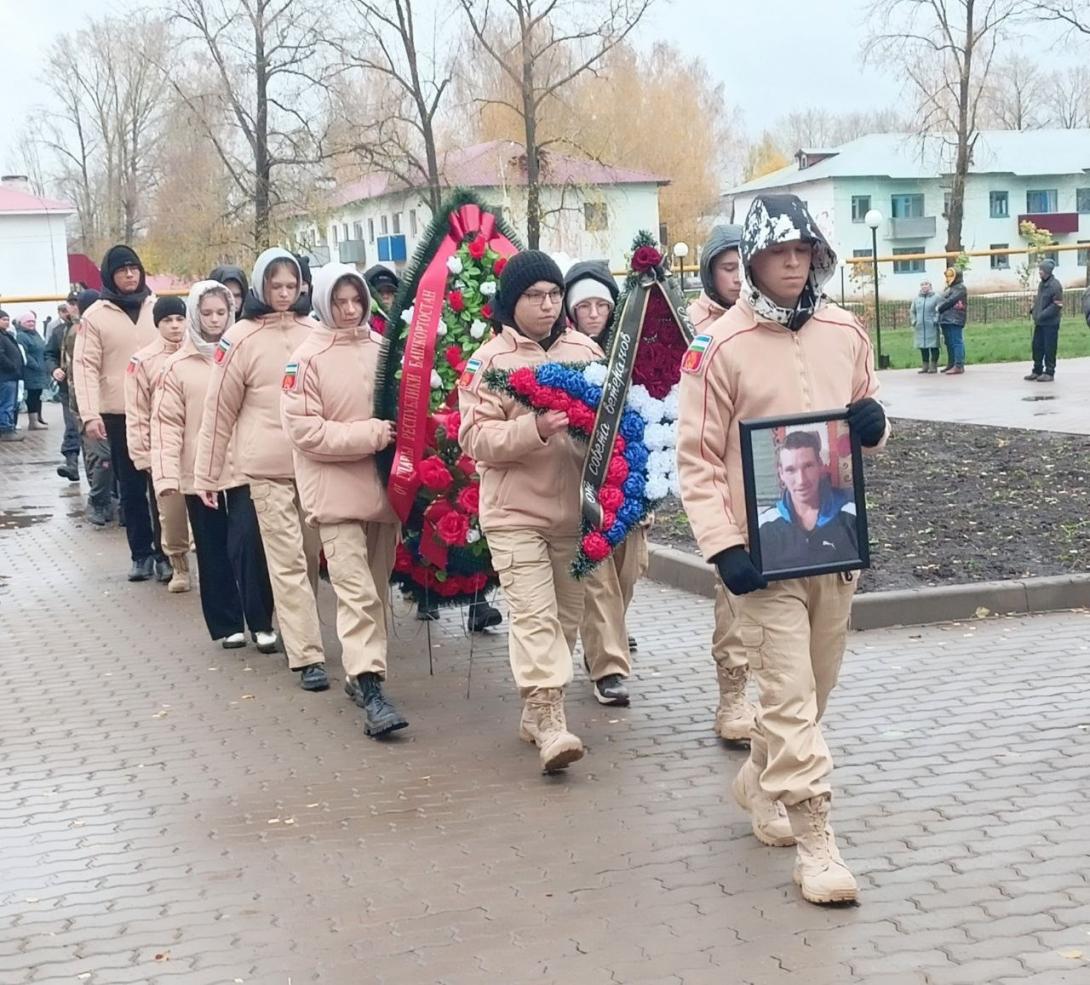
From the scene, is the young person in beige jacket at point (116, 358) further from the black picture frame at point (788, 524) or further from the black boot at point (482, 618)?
the black picture frame at point (788, 524)

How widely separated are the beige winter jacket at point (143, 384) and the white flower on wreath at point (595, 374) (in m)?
5.11

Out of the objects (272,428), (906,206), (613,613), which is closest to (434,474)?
(613,613)

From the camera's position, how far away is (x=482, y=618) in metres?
9.21

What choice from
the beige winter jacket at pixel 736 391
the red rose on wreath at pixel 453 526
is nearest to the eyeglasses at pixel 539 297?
the red rose on wreath at pixel 453 526

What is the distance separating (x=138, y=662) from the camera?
9.07 meters

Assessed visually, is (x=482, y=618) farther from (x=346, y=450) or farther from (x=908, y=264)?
(x=908, y=264)

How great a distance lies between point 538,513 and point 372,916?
6.40 ft

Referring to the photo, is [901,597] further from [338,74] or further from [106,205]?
[106,205]

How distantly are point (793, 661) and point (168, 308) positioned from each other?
7.13 m

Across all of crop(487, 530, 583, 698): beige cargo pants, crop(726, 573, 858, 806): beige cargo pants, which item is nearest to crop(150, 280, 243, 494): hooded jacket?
crop(487, 530, 583, 698): beige cargo pants

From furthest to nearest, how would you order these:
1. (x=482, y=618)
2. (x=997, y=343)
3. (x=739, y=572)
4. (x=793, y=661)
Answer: (x=997, y=343) → (x=482, y=618) → (x=793, y=661) → (x=739, y=572)

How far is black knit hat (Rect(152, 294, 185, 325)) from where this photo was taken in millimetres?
10875

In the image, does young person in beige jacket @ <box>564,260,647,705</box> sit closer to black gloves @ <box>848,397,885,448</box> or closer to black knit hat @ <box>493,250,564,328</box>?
black knit hat @ <box>493,250,564,328</box>

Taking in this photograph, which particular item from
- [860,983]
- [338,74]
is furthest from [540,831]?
[338,74]
